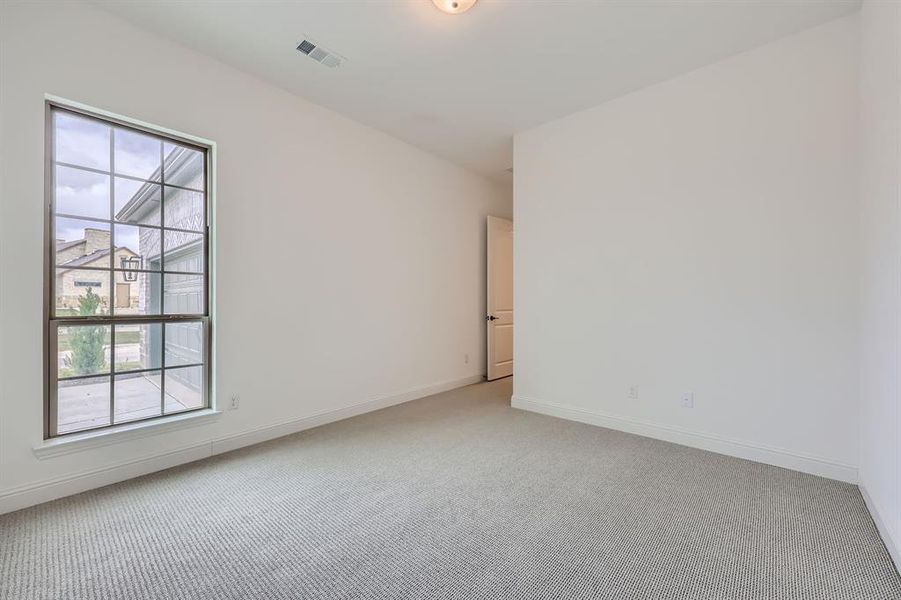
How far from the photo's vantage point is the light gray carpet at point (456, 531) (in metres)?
1.57

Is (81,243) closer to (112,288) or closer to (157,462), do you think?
(112,288)

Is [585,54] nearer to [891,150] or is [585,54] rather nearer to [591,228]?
[591,228]

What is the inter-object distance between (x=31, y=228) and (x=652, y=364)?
421 cm

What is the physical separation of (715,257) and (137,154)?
13.5 feet

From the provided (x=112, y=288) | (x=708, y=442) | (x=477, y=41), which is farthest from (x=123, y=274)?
(x=708, y=442)

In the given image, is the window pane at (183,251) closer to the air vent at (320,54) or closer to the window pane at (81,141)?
the window pane at (81,141)

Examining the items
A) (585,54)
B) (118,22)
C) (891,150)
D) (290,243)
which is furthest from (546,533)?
(118,22)

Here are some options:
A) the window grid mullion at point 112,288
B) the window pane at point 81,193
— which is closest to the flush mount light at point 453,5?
the window grid mullion at point 112,288

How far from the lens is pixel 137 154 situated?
2.64 m

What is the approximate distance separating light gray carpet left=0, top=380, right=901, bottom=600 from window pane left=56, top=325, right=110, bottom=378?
0.73 m

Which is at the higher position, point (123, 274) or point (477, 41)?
point (477, 41)

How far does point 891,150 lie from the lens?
1.82 meters

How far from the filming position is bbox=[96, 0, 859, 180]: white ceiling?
2.40 m

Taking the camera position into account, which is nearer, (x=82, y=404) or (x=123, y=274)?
(x=82, y=404)
